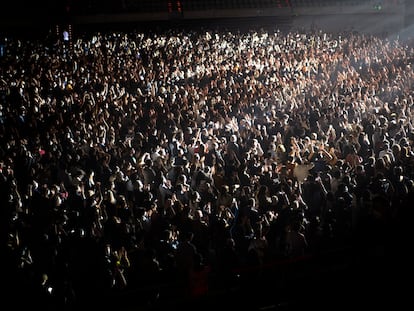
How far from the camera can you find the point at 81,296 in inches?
233

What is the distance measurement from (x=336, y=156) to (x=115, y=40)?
Answer: 14.1m

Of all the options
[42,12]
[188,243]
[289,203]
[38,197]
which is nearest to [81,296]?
[188,243]

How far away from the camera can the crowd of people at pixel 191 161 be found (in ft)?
20.8

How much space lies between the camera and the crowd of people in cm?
634

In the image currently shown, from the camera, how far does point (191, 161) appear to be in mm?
10078

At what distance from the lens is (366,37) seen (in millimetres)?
22109

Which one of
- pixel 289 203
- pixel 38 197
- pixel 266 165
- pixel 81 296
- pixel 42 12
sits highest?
pixel 42 12

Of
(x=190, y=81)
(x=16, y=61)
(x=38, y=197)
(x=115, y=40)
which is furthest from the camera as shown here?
(x=115, y=40)

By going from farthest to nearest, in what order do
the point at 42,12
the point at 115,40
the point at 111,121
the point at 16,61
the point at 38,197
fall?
1. the point at 42,12
2. the point at 115,40
3. the point at 16,61
4. the point at 111,121
5. the point at 38,197

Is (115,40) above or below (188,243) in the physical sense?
above

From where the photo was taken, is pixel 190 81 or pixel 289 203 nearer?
pixel 289 203

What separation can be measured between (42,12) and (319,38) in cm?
1526

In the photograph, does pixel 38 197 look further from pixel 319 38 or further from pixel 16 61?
pixel 319 38

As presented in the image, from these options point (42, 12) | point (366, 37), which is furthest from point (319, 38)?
point (42, 12)
